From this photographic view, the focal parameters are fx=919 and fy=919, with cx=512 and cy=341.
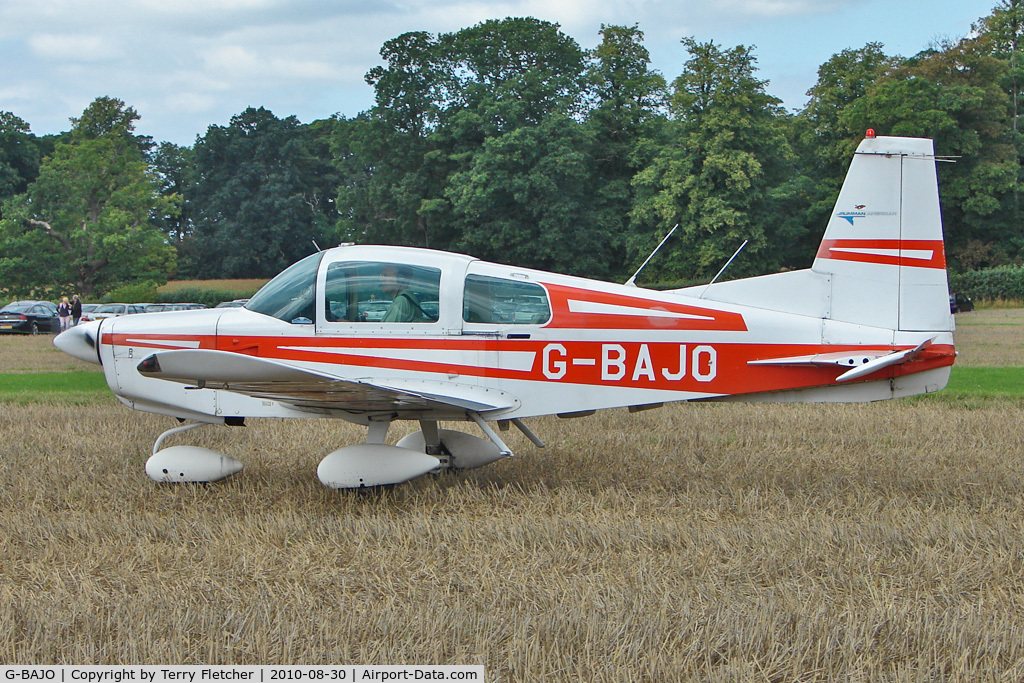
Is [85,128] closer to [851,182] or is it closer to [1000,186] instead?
[1000,186]

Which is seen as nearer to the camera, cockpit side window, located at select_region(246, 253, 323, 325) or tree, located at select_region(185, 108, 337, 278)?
cockpit side window, located at select_region(246, 253, 323, 325)

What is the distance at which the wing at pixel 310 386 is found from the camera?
549 cm

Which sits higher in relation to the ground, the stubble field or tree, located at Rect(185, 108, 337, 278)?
tree, located at Rect(185, 108, 337, 278)

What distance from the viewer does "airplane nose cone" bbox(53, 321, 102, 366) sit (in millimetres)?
6949

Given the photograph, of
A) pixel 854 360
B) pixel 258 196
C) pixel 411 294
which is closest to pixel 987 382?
pixel 854 360

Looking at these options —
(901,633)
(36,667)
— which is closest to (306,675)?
(36,667)

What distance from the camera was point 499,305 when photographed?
6.73m

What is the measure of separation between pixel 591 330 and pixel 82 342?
3.84 meters

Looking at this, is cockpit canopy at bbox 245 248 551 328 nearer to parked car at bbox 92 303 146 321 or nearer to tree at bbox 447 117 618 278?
parked car at bbox 92 303 146 321

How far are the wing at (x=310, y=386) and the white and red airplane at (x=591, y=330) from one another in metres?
0.02

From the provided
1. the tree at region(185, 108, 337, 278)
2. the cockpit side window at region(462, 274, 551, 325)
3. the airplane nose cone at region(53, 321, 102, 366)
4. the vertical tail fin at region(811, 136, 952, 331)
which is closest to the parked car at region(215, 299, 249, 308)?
the airplane nose cone at region(53, 321, 102, 366)

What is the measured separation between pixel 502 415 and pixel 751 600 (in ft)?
8.90

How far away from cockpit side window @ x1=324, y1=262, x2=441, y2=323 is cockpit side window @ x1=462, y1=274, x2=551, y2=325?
0.25 m

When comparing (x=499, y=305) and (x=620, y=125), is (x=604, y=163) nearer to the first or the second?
(x=620, y=125)
